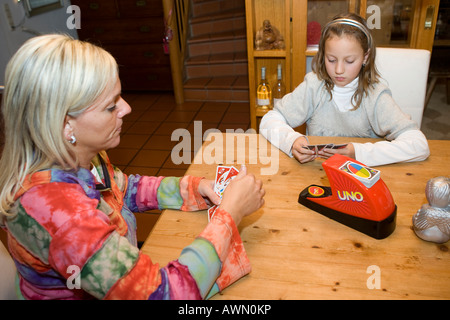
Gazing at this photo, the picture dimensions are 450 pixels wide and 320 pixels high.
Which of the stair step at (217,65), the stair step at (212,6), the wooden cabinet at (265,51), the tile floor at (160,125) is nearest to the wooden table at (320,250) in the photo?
the wooden cabinet at (265,51)

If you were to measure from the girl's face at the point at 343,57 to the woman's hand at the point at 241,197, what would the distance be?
76 cm

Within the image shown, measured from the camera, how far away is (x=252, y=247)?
40.6 inches

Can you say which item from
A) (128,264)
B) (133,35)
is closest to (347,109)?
(128,264)

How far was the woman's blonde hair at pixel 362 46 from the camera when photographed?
1.54m

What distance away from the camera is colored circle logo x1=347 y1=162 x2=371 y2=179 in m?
1.03

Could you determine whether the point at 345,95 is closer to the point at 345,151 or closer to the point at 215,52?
the point at 345,151

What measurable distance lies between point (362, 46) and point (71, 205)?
1.28m

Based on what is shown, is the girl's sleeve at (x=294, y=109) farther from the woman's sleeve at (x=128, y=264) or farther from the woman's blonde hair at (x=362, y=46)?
the woman's sleeve at (x=128, y=264)

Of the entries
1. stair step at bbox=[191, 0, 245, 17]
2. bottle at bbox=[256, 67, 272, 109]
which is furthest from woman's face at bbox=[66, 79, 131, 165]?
stair step at bbox=[191, 0, 245, 17]

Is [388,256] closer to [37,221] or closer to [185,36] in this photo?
[37,221]

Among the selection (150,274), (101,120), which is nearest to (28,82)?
(101,120)

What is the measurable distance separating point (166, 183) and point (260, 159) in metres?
0.40

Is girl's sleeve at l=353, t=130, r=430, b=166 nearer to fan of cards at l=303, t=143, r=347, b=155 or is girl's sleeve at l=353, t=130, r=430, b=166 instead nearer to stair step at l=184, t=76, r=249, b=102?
fan of cards at l=303, t=143, r=347, b=155

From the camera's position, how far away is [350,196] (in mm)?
1057
